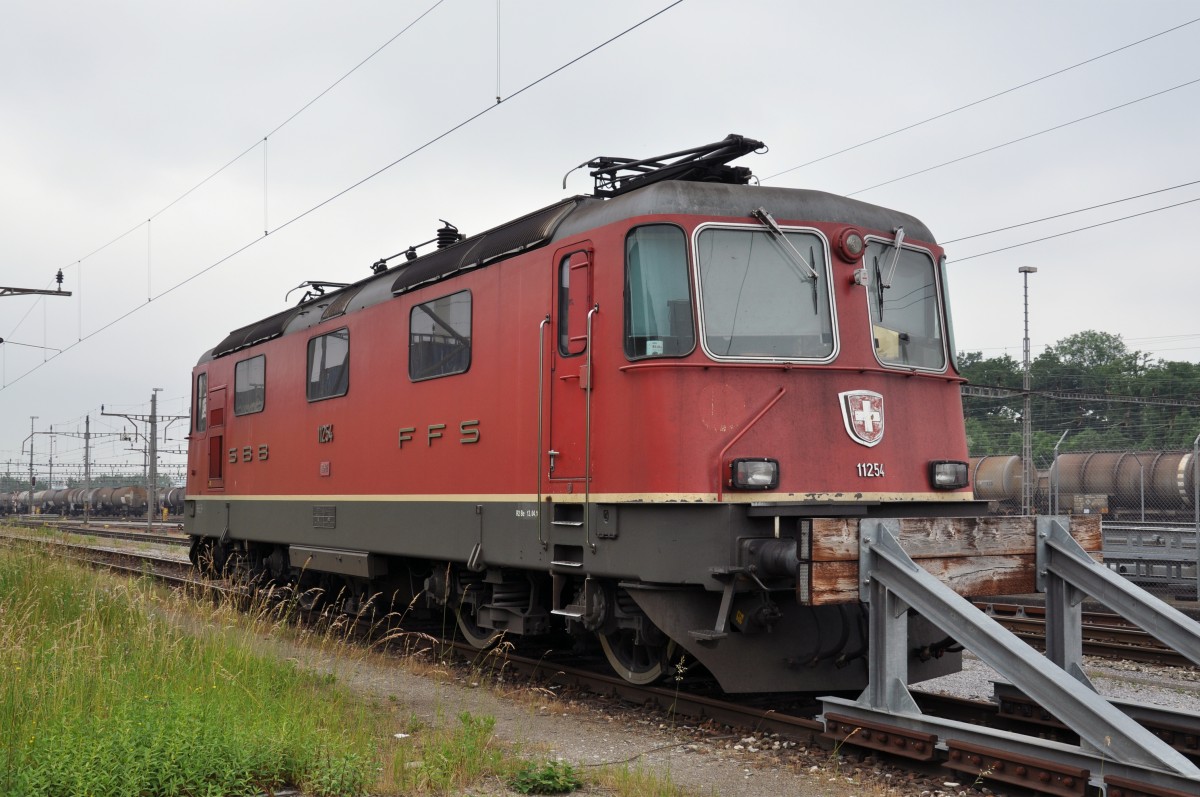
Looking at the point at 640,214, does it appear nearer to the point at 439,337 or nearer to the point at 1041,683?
the point at 439,337

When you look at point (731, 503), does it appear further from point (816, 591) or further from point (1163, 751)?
point (1163, 751)

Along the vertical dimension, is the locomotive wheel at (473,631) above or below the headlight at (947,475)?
below

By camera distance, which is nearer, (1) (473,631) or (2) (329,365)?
(1) (473,631)

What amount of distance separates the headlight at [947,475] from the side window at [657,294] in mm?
2013

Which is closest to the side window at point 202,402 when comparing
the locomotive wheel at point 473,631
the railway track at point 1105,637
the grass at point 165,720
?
the locomotive wheel at point 473,631

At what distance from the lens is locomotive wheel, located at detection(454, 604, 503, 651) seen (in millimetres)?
9664

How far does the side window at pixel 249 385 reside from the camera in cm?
1398

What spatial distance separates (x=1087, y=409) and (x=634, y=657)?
40.9m

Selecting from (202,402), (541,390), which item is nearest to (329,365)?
(541,390)

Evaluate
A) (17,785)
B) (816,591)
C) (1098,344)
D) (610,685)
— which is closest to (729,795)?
(816,591)

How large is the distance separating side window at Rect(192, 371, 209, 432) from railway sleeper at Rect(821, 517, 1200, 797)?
12060 millimetres

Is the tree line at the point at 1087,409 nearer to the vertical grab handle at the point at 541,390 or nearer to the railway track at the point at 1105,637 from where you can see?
the railway track at the point at 1105,637

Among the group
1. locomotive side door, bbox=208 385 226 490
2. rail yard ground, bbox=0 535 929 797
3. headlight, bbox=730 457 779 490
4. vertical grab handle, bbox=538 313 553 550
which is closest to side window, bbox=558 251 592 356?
vertical grab handle, bbox=538 313 553 550

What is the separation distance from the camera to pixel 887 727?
19.8ft
